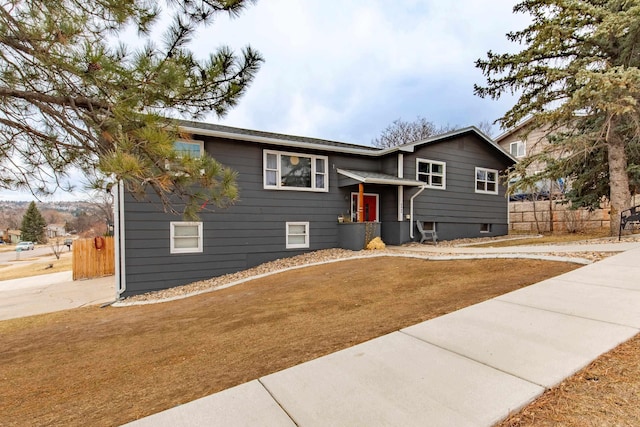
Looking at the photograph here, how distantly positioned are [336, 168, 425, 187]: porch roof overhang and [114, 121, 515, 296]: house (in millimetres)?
39

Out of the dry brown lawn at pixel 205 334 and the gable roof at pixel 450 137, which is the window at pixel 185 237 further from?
the gable roof at pixel 450 137

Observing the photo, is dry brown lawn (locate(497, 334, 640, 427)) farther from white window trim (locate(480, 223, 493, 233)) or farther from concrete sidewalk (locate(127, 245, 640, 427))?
white window trim (locate(480, 223, 493, 233))

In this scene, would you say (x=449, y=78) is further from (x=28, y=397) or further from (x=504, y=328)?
(x=28, y=397)

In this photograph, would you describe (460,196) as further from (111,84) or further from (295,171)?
(111,84)

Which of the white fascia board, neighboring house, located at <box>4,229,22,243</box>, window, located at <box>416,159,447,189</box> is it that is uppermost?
the white fascia board

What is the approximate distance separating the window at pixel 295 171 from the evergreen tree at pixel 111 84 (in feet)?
19.6

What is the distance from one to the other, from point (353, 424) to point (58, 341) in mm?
4969

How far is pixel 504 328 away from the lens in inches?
112

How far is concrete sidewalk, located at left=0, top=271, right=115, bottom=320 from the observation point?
7.43 meters

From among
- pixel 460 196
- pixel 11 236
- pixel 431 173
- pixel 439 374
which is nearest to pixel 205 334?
pixel 439 374

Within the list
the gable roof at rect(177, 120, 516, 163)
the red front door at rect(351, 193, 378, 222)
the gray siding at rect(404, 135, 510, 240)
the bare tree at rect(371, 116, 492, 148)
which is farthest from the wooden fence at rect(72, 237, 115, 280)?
the bare tree at rect(371, 116, 492, 148)

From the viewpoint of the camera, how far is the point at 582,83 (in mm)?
8109

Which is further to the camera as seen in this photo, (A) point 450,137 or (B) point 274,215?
(A) point 450,137

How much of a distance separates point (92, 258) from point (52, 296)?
11.5 ft
